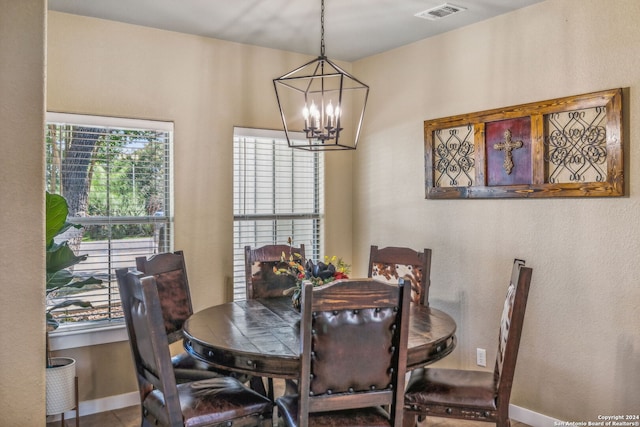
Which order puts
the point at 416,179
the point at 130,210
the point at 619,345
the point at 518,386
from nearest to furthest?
the point at 619,345 < the point at 518,386 < the point at 130,210 < the point at 416,179

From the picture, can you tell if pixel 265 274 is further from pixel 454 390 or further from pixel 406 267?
pixel 454 390

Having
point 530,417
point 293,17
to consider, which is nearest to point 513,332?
point 530,417

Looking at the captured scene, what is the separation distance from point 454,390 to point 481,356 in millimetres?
1203

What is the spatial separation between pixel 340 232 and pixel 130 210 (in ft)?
6.17

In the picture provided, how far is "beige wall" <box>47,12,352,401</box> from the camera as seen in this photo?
3.49 metres

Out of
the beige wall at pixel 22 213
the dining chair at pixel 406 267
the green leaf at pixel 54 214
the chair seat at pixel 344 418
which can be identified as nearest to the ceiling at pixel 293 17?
the green leaf at pixel 54 214

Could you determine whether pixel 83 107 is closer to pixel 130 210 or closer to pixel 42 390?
pixel 130 210

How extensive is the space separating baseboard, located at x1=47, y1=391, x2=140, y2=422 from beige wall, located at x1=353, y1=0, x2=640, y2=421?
7.63ft

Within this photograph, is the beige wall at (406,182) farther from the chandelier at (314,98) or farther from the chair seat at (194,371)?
the chair seat at (194,371)

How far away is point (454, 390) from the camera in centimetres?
258

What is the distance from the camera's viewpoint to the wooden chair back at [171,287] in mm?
3146

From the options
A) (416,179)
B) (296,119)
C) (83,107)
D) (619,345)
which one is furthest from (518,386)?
(83,107)

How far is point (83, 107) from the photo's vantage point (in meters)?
3.50

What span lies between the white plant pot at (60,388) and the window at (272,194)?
1397 millimetres
